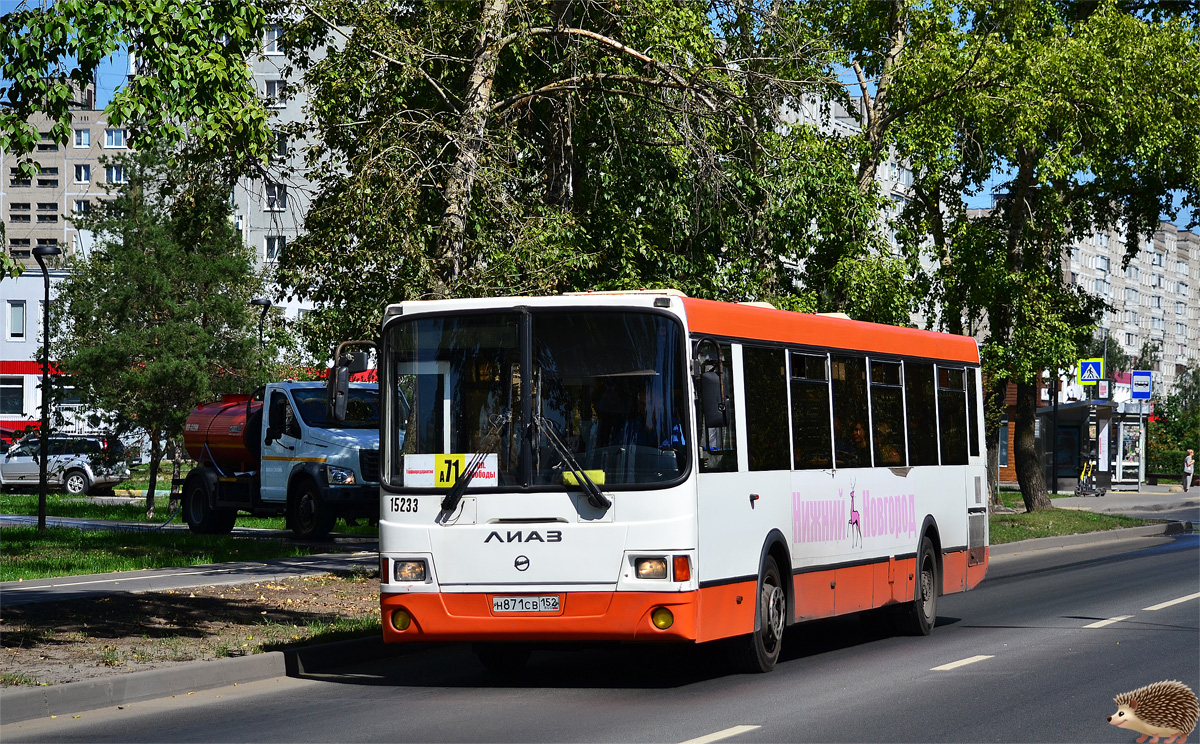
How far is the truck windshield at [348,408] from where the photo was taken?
2430 cm

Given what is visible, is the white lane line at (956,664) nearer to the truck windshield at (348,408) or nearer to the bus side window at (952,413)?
the bus side window at (952,413)

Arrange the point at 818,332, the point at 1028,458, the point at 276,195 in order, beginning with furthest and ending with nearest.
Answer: the point at 1028,458
the point at 276,195
the point at 818,332

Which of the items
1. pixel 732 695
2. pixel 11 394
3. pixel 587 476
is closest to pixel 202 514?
pixel 587 476

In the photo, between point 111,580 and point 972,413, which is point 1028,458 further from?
point 111,580

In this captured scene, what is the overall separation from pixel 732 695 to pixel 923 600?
15.6ft

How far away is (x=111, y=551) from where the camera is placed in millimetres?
21344

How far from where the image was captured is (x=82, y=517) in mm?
31016

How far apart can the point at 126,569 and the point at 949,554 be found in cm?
989

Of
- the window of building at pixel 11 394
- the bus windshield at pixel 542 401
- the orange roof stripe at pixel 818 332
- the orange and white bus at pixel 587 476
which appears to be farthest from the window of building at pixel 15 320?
the bus windshield at pixel 542 401

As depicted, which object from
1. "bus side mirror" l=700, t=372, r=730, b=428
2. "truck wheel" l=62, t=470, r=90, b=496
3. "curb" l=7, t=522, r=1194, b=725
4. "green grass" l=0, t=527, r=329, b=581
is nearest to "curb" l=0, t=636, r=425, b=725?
"curb" l=7, t=522, r=1194, b=725

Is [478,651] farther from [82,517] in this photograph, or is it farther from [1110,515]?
[1110,515]

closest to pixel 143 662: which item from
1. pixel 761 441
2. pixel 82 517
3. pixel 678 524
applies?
pixel 678 524

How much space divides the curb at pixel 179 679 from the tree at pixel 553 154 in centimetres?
506

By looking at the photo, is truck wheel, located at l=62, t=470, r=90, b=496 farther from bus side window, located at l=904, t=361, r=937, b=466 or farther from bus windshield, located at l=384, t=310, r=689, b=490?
bus windshield, located at l=384, t=310, r=689, b=490
